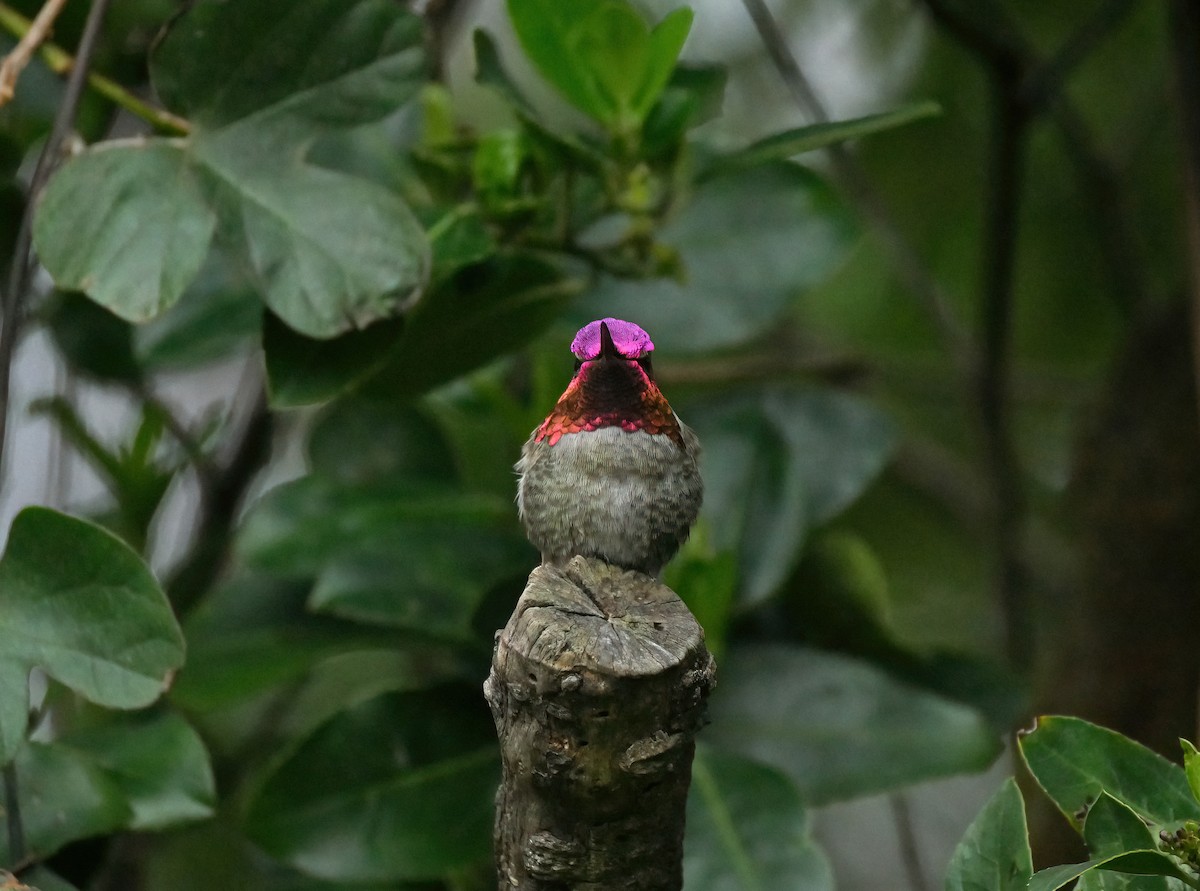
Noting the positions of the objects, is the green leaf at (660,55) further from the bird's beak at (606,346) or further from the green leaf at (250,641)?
the green leaf at (250,641)

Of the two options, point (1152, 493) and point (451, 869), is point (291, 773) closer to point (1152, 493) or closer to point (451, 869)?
point (451, 869)

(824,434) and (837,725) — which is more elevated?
(824,434)

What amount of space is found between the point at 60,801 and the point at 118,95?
66cm

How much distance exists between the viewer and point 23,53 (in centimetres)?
116

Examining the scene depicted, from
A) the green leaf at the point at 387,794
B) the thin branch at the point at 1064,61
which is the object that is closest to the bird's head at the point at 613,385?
the green leaf at the point at 387,794

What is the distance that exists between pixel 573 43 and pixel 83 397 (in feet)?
6.04

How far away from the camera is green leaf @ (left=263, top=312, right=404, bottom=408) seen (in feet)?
3.88

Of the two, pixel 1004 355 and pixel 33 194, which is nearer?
pixel 33 194

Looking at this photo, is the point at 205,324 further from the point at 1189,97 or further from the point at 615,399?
the point at 1189,97

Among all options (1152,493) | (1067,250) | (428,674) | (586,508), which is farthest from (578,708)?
(1067,250)

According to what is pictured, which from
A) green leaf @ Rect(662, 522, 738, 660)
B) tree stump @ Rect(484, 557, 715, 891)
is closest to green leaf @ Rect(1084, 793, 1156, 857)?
tree stump @ Rect(484, 557, 715, 891)

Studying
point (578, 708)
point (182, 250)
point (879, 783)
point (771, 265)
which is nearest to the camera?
point (578, 708)

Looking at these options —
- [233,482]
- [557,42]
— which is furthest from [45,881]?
[233,482]

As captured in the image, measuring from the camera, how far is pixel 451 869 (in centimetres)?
139
